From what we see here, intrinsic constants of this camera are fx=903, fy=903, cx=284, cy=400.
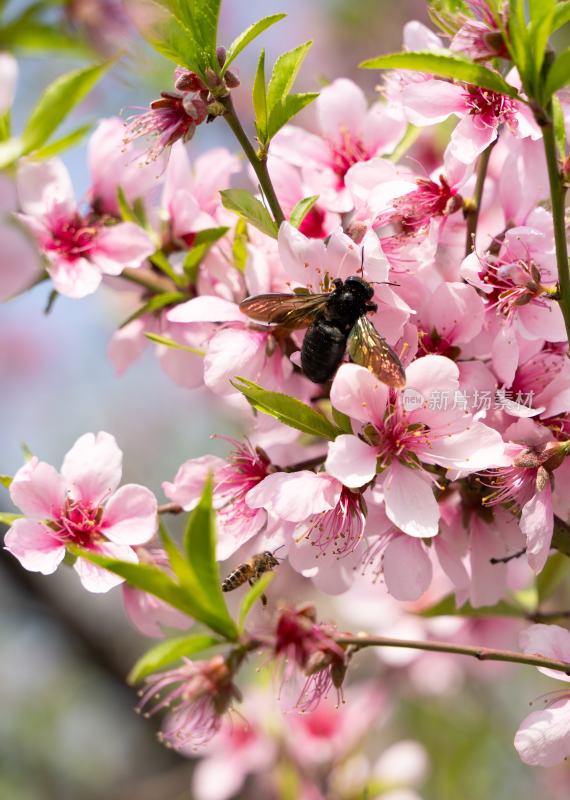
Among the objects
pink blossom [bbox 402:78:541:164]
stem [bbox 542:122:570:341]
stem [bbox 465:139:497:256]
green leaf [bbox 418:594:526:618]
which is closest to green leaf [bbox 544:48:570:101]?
stem [bbox 542:122:570:341]

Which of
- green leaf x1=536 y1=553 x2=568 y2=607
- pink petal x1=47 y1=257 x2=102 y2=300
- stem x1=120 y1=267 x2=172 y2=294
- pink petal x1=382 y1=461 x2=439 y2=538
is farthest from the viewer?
green leaf x1=536 y1=553 x2=568 y2=607

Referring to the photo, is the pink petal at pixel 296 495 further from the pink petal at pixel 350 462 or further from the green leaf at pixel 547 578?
the green leaf at pixel 547 578

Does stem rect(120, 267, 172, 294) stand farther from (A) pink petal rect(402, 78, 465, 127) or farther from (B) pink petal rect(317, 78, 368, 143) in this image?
(A) pink petal rect(402, 78, 465, 127)

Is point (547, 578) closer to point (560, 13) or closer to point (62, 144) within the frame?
point (560, 13)

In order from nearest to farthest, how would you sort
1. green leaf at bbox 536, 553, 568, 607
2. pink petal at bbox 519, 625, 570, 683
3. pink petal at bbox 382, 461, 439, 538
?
pink petal at bbox 382, 461, 439, 538 → pink petal at bbox 519, 625, 570, 683 → green leaf at bbox 536, 553, 568, 607

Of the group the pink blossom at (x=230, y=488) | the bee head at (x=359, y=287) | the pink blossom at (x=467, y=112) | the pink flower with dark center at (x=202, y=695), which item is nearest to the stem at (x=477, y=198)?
the pink blossom at (x=467, y=112)

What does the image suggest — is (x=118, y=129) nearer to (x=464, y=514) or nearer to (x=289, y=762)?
(x=464, y=514)

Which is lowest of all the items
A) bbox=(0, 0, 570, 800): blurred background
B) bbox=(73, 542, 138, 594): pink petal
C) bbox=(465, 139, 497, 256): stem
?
bbox=(0, 0, 570, 800): blurred background

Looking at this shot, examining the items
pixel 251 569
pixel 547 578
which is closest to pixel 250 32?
pixel 251 569
